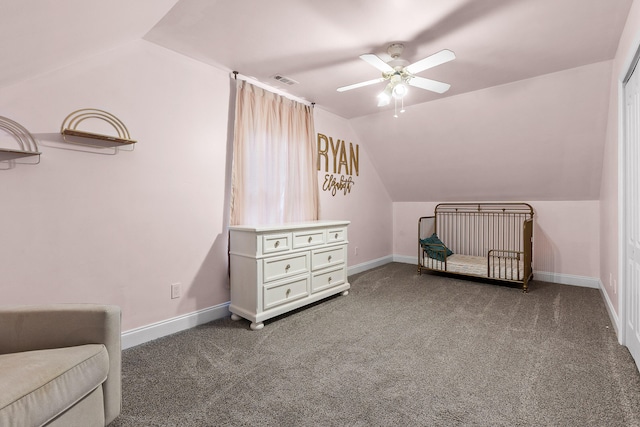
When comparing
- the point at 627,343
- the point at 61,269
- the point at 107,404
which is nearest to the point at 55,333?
the point at 107,404

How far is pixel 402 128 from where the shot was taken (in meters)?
4.45

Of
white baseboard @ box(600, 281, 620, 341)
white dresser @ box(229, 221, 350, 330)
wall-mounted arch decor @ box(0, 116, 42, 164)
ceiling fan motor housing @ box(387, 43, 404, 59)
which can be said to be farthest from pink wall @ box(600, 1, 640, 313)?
wall-mounted arch decor @ box(0, 116, 42, 164)

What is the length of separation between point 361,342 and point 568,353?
60.1 inches

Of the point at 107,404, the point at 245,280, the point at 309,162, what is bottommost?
the point at 107,404

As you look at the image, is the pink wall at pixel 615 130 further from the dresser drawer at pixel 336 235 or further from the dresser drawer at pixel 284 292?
the dresser drawer at pixel 284 292

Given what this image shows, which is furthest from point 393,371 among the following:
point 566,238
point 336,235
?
point 566,238

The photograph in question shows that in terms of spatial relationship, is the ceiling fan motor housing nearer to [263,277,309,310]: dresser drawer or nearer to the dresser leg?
[263,277,309,310]: dresser drawer

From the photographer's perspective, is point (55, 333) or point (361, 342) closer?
point (55, 333)

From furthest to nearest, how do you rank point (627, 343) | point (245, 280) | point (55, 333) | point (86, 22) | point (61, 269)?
1. point (245, 280)
2. point (627, 343)
3. point (61, 269)
4. point (86, 22)
5. point (55, 333)

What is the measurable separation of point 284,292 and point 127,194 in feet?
5.32

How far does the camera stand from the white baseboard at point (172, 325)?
7.91 ft

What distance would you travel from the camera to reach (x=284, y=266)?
2.98 meters

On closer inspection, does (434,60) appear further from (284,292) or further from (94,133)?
(94,133)

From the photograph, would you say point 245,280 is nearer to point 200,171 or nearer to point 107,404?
point 200,171
